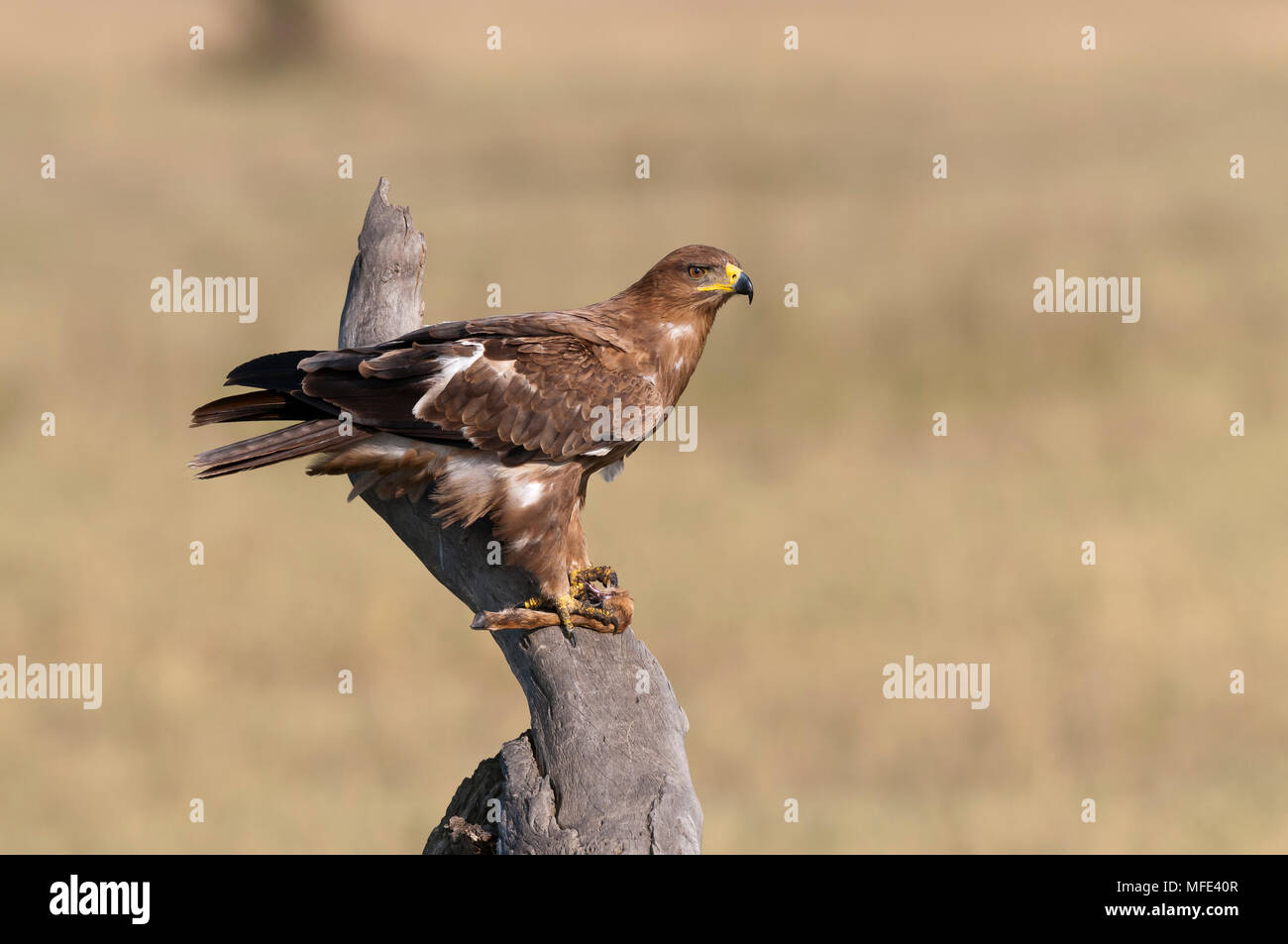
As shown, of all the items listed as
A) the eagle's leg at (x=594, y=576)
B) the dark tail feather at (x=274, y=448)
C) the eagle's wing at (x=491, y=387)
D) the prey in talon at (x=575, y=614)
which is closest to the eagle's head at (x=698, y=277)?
the eagle's wing at (x=491, y=387)

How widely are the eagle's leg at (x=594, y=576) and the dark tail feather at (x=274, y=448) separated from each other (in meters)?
1.44

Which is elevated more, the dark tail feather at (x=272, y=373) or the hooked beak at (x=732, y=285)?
the hooked beak at (x=732, y=285)

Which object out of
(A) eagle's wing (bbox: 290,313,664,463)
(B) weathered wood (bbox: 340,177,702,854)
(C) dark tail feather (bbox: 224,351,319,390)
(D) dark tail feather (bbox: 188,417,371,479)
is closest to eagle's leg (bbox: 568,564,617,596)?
(B) weathered wood (bbox: 340,177,702,854)

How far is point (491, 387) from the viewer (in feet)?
27.7

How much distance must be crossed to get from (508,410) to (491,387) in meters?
0.16

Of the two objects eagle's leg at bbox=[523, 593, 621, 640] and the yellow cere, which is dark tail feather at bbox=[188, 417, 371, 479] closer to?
eagle's leg at bbox=[523, 593, 621, 640]

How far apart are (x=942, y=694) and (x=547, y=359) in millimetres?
11182

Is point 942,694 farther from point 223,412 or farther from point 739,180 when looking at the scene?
point 739,180

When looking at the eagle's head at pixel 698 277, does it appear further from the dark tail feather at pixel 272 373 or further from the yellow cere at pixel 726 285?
the dark tail feather at pixel 272 373

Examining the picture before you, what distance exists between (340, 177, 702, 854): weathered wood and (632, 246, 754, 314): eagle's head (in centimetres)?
Result: 174

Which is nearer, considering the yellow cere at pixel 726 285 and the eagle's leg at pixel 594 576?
the eagle's leg at pixel 594 576

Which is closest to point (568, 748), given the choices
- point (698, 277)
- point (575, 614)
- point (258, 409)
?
point (575, 614)

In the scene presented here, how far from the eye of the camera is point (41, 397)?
23.8m

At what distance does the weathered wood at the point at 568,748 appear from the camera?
743 centimetres
